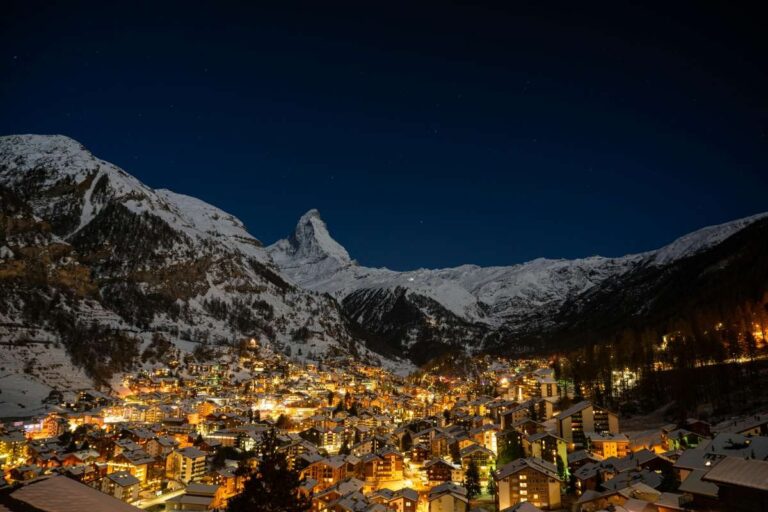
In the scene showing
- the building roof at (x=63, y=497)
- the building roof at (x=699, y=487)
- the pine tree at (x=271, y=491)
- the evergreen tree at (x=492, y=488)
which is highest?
the building roof at (x=63, y=497)

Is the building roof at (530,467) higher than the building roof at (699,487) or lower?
lower

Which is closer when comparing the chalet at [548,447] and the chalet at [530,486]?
the chalet at [530,486]

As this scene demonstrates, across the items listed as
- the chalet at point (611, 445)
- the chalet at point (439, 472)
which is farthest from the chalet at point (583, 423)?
the chalet at point (439, 472)

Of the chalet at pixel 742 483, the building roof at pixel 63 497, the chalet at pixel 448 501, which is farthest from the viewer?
the chalet at pixel 448 501

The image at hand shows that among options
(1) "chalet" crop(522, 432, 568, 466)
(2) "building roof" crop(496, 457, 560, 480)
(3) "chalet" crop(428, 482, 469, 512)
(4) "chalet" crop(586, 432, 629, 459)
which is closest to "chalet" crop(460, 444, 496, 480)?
(1) "chalet" crop(522, 432, 568, 466)

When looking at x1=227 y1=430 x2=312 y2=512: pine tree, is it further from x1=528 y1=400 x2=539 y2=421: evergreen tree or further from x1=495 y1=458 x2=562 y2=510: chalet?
x1=528 y1=400 x2=539 y2=421: evergreen tree

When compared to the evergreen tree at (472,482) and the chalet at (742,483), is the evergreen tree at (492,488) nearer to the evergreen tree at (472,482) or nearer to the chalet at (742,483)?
the evergreen tree at (472,482)
